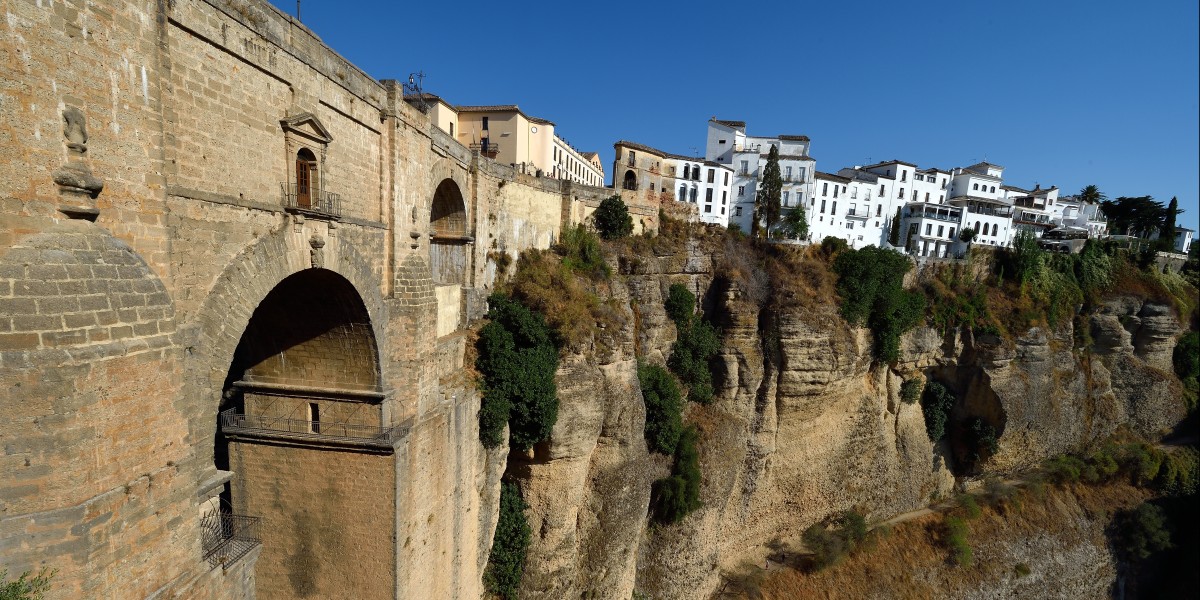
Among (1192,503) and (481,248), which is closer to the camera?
(481,248)

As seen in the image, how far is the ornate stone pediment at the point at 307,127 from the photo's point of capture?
7.41 metres

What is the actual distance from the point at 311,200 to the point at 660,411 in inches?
528

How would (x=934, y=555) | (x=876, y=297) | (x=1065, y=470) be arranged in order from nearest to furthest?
(x=934, y=555)
(x=876, y=297)
(x=1065, y=470)

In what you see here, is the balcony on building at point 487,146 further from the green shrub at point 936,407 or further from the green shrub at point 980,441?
the green shrub at point 980,441

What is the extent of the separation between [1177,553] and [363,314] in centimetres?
3903

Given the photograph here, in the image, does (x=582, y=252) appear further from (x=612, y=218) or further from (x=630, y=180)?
(x=630, y=180)

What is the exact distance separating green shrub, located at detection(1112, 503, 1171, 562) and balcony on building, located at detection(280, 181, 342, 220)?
36806 mm

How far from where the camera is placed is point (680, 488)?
17.7 metres

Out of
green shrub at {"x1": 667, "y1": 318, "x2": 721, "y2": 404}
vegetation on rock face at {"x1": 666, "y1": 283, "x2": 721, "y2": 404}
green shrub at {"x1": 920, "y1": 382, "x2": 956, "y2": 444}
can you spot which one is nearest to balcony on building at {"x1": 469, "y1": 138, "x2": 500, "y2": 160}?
vegetation on rock face at {"x1": 666, "y1": 283, "x2": 721, "y2": 404}

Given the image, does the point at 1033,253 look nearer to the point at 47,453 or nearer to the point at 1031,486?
the point at 1031,486

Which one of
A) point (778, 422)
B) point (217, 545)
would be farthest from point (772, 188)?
point (217, 545)

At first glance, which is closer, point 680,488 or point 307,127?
point 307,127

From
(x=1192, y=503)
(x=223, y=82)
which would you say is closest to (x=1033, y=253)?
(x=1192, y=503)

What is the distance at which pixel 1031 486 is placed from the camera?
25.2m
